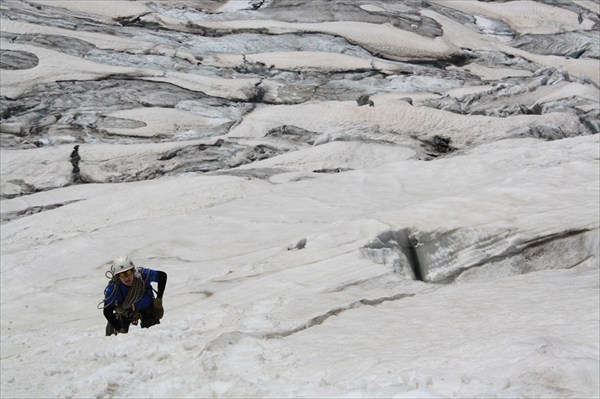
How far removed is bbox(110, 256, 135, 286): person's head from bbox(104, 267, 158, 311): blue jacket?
0.33ft

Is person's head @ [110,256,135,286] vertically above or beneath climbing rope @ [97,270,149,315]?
above

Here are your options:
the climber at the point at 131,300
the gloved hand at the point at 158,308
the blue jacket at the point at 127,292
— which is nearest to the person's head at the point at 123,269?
the climber at the point at 131,300

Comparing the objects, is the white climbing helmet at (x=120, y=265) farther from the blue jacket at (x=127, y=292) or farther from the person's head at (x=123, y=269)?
the blue jacket at (x=127, y=292)

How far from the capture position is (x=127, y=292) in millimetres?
8391

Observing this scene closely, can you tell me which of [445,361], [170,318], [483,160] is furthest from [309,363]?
[483,160]

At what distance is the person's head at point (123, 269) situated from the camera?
8.03 meters

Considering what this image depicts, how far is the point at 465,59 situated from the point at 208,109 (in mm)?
14916

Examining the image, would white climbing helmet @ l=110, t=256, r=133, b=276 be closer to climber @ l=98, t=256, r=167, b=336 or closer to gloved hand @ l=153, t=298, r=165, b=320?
climber @ l=98, t=256, r=167, b=336

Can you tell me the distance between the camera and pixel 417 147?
73.3 feet

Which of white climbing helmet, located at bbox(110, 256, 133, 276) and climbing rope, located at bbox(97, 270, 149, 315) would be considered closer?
white climbing helmet, located at bbox(110, 256, 133, 276)

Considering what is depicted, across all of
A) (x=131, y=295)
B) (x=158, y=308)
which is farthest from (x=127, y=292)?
(x=158, y=308)

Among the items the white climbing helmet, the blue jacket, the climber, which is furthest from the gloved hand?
the white climbing helmet

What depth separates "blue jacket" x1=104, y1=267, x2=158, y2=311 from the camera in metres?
8.31

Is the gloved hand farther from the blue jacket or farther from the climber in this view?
the blue jacket
